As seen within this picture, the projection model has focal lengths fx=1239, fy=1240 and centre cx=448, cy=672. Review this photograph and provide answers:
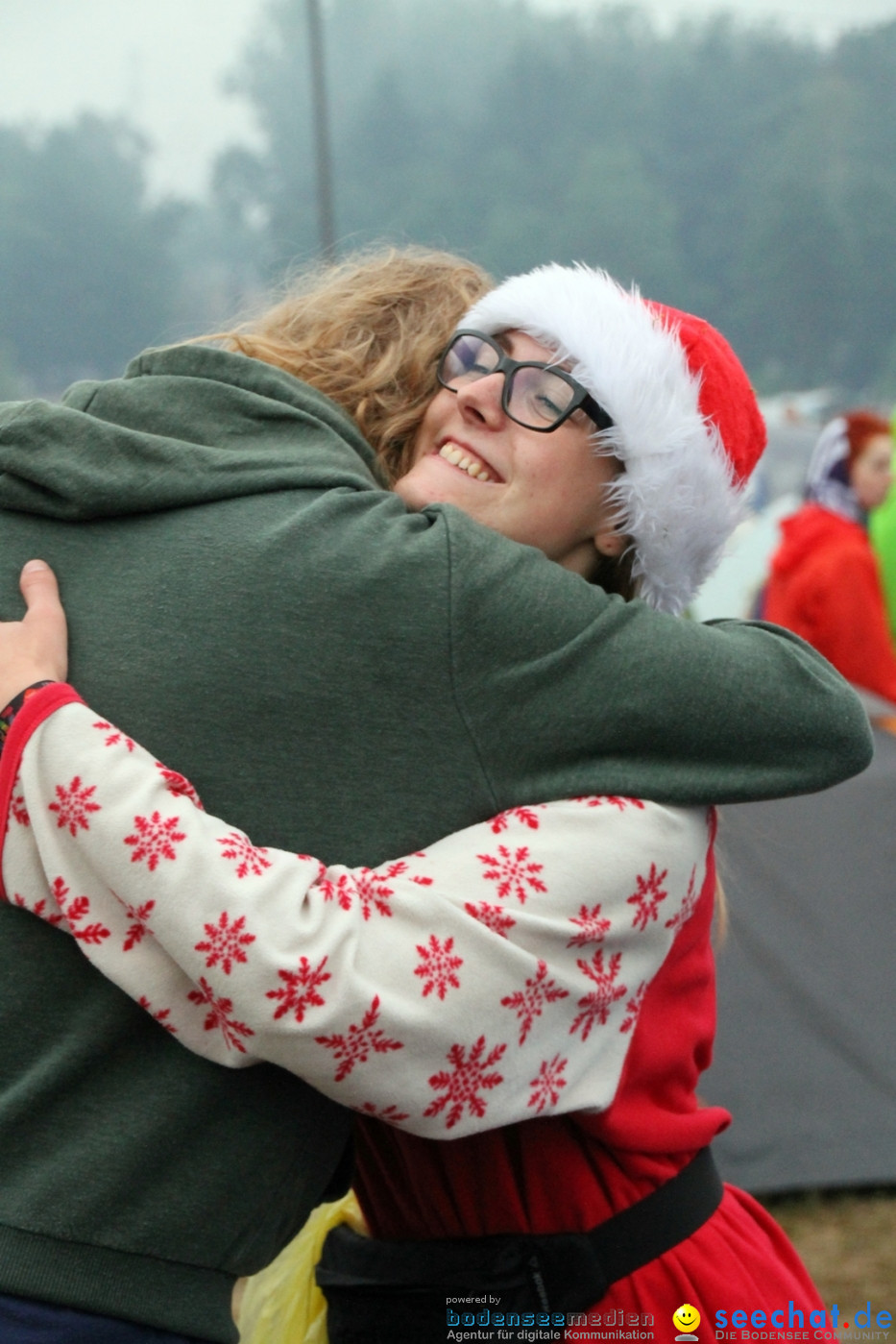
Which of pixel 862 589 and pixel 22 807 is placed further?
pixel 862 589

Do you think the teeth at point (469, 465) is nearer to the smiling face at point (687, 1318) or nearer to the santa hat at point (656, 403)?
the santa hat at point (656, 403)

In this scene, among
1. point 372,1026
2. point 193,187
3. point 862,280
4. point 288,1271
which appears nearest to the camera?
point 372,1026

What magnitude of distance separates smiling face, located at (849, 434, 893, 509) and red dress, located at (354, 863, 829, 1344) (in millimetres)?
3998

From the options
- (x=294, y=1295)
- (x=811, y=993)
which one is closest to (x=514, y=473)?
(x=294, y=1295)

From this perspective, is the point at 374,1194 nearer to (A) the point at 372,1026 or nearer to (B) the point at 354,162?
(A) the point at 372,1026

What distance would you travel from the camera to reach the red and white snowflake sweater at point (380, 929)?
1.03 m

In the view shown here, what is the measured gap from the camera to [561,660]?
115 cm

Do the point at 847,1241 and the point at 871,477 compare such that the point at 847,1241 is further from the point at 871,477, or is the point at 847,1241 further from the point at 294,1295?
the point at 871,477

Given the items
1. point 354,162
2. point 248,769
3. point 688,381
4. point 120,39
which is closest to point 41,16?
point 120,39

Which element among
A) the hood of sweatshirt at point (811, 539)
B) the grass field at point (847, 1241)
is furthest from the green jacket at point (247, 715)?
the hood of sweatshirt at point (811, 539)

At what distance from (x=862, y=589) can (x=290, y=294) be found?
331 cm

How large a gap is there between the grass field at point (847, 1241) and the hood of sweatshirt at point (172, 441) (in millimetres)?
2890

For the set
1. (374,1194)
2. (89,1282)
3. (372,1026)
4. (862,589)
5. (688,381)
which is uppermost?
(688,381)

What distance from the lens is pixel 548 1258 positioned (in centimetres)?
137
